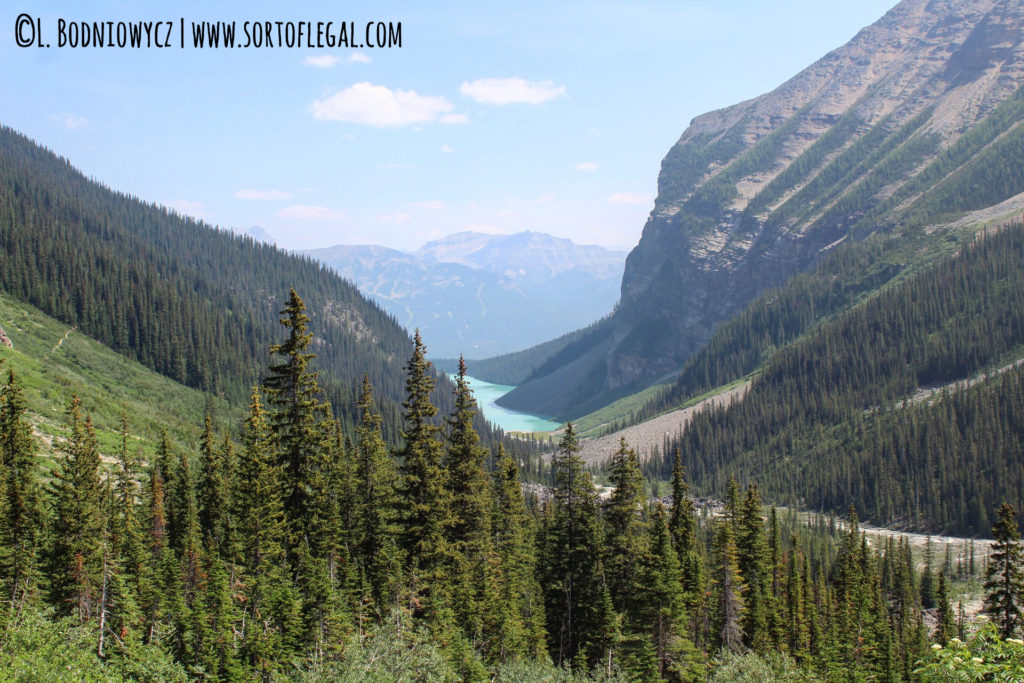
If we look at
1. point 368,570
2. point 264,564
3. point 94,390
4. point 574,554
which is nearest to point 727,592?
point 574,554

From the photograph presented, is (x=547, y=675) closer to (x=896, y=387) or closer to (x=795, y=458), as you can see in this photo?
(x=795, y=458)

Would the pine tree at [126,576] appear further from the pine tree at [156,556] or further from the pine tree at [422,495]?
the pine tree at [422,495]

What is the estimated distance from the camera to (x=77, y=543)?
38.5 m

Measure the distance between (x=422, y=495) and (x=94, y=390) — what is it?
3141 inches

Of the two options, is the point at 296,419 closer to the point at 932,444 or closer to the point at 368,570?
the point at 368,570

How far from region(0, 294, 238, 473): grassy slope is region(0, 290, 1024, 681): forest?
24004mm

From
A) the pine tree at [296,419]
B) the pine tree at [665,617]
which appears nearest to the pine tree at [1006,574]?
the pine tree at [665,617]

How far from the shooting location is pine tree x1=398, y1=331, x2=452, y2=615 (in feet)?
137

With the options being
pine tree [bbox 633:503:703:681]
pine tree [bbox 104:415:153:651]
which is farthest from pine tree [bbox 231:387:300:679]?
pine tree [bbox 633:503:703:681]

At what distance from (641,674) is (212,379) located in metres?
137

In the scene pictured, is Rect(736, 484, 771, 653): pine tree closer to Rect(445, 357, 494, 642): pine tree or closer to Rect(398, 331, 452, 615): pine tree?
Rect(445, 357, 494, 642): pine tree

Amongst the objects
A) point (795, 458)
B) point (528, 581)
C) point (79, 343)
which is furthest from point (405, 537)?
point (795, 458)

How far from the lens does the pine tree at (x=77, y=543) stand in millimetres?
38312

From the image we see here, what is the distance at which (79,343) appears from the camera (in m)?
131
